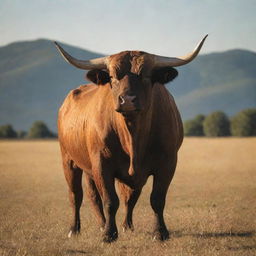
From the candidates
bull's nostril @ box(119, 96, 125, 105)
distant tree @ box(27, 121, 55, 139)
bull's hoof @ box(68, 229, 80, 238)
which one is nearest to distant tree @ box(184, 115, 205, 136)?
distant tree @ box(27, 121, 55, 139)

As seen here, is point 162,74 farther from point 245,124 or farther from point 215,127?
point 215,127

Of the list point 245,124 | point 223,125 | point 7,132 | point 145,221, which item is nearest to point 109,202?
point 145,221

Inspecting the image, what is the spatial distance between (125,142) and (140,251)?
1.50 m

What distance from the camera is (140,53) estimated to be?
298 inches

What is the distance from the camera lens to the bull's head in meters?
6.89

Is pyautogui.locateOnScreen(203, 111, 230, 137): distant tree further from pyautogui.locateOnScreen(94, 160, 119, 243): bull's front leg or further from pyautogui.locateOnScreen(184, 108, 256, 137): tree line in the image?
pyautogui.locateOnScreen(94, 160, 119, 243): bull's front leg

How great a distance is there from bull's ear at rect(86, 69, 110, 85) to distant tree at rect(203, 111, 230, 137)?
63339 millimetres

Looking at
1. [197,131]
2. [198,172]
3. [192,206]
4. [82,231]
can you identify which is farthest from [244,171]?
[197,131]

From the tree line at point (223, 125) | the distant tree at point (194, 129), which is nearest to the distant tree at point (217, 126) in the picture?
the tree line at point (223, 125)

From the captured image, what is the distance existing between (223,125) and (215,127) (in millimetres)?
1127

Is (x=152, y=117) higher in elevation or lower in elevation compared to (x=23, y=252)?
higher

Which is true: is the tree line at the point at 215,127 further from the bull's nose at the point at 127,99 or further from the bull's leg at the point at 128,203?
the bull's nose at the point at 127,99

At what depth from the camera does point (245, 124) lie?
68.1m

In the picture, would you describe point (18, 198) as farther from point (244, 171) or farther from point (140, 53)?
point (244, 171)
